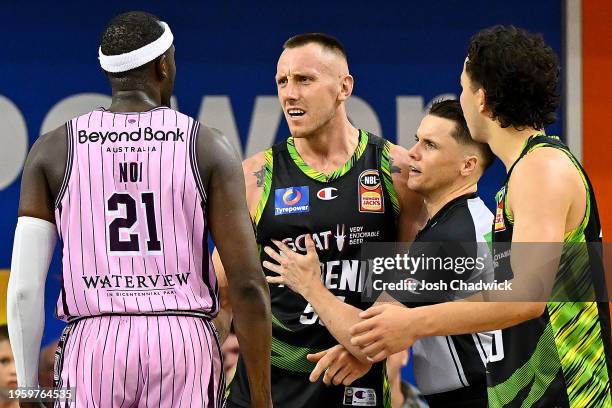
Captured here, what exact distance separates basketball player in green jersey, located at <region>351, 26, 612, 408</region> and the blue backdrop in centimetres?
344

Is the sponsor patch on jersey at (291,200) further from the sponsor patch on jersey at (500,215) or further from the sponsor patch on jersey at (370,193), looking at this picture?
the sponsor patch on jersey at (500,215)

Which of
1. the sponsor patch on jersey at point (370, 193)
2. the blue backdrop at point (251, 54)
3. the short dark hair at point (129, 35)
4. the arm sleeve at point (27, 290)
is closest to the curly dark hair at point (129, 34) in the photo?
the short dark hair at point (129, 35)

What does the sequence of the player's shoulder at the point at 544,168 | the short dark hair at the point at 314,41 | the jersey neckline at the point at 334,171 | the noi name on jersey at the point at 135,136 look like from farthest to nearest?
the short dark hair at the point at 314,41
the jersey neckline at the point at 334,171
the noi name on jersey at the point at 135,136
the player's shoulder at the point at 544,168

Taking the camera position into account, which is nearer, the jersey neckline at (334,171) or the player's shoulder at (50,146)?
the player's shoulder at (50,146)

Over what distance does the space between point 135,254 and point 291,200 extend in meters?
1.56

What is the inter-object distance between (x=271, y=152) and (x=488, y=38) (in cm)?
163

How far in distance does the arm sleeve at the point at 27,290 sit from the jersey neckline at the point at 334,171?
1663 millimetres

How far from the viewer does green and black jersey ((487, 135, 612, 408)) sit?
129 inches

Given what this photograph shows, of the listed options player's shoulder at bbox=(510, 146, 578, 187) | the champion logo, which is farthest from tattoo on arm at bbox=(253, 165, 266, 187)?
player's shoulder at bbox=(510, 146, 578, 187)

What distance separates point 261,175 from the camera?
4.79 m

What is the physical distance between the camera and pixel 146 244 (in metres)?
3.19

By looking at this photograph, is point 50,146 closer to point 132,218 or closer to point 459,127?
point 132,218

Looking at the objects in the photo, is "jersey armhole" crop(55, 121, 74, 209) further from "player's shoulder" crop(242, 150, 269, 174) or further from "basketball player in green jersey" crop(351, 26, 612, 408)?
"player's shoulder" crop(242, 150, 269, 174)

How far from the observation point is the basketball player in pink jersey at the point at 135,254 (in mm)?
3186
